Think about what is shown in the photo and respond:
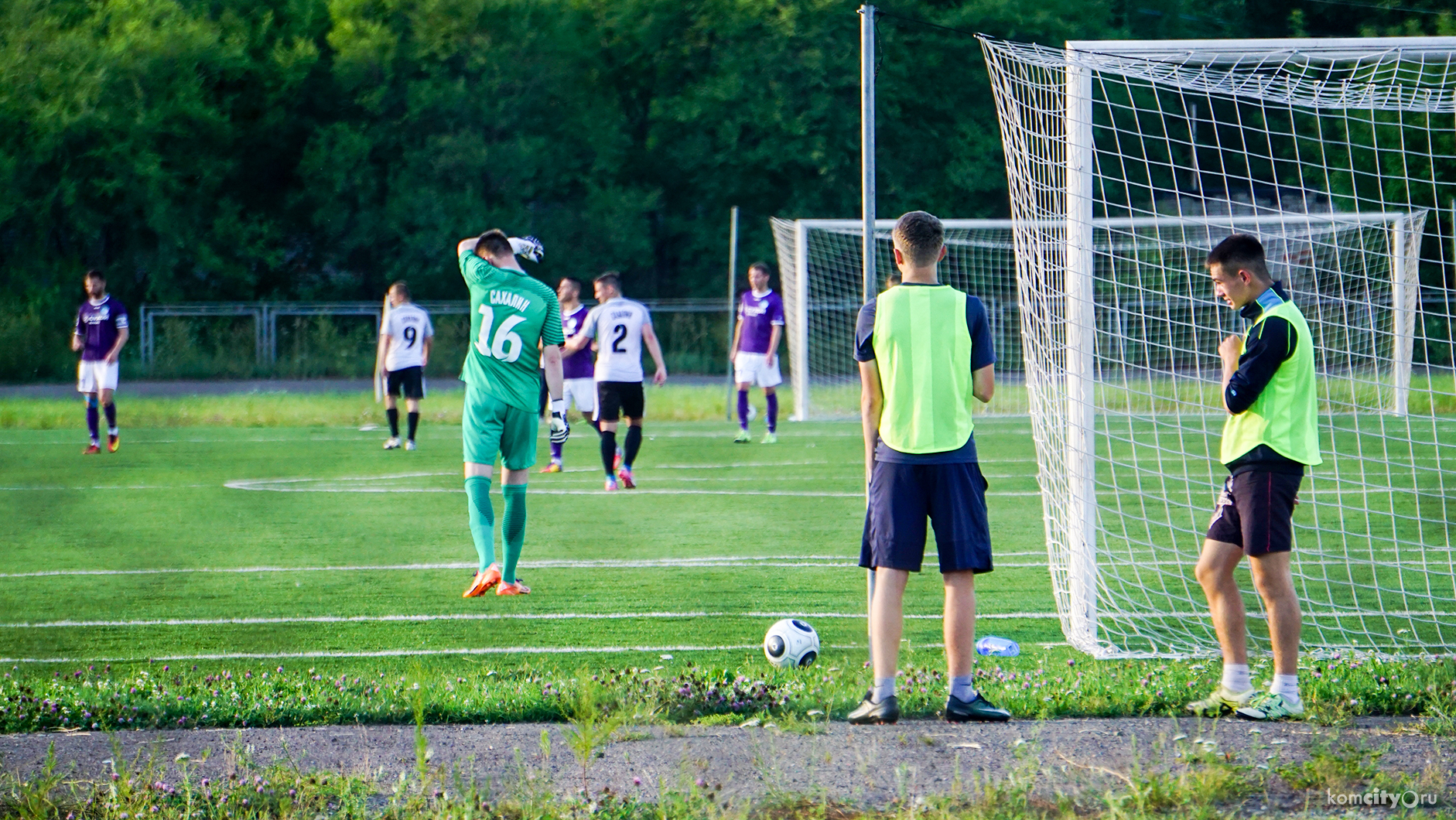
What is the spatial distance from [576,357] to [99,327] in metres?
5.90

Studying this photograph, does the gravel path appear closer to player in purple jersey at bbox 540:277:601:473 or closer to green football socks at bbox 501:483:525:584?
green football socks at bbox 501:483:525:584

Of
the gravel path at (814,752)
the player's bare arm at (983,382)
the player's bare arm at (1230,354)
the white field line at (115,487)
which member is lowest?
the gravel path at (814,752)

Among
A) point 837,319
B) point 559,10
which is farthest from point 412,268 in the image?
point 837,319

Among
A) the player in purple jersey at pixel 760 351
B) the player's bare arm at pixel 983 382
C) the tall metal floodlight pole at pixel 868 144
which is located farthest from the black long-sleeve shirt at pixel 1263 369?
the player in purple jersey at pixel 760 351

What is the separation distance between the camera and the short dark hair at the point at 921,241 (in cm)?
486

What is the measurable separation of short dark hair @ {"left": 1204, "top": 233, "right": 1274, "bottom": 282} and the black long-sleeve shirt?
0.11 metres

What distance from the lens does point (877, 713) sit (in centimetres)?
487

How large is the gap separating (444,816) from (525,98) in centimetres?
3289

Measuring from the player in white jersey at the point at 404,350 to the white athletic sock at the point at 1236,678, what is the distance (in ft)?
39.6

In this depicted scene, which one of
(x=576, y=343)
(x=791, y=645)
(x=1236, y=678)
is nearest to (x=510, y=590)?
(x=791, y=645)

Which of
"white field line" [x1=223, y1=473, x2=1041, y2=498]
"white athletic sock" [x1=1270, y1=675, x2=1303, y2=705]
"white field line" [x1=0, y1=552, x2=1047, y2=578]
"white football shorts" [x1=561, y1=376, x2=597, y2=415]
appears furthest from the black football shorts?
"white football shorts" [x1=561, y1=376, x2=597, y2=415]

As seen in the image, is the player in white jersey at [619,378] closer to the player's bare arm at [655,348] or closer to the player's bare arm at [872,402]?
the player's bare arm at [655,348]

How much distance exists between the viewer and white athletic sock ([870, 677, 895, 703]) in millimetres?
4887

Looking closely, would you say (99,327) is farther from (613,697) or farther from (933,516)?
(933,516)
